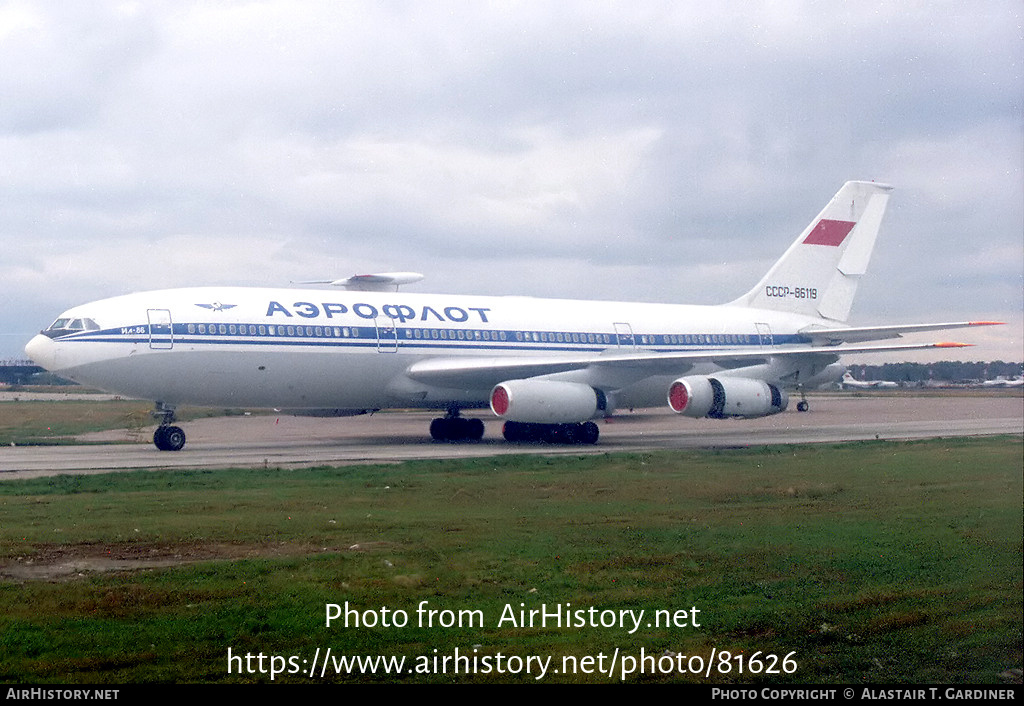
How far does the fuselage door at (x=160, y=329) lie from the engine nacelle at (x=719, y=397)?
1216 cm

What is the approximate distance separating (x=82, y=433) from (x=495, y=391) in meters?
12.3

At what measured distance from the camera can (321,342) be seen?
81.6 feet

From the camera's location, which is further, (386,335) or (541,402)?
(386,335)

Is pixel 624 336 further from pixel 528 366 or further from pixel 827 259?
pixel 827 259

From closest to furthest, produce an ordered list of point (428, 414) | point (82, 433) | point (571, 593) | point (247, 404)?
point (571, 593), point (247, 404), point (82, 433), point (428, 414)

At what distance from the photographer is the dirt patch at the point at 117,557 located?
849cm

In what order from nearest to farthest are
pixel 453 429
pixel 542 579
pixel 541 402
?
pixel 542 579 < pixel 541 402 < pixel 453 429

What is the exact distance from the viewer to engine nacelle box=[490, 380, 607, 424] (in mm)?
24906

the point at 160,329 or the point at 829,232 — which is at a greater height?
the point at 829,232

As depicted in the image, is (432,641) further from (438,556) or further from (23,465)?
(23,465)

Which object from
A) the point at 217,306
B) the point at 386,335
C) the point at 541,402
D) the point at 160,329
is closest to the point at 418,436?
the point at 386,335

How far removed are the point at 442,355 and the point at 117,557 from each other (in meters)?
17.9
